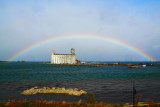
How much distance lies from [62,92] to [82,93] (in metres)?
3.61

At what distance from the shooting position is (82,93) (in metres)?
35.6

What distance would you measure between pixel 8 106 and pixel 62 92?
59.3 feet

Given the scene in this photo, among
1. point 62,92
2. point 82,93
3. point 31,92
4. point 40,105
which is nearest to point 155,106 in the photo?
point 40,105

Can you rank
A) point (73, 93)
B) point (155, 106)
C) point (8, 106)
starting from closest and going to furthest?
1. point (8, 106)
2. point (155, 106)
3. point (73, 93)

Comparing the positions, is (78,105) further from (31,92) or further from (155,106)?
(31,92)

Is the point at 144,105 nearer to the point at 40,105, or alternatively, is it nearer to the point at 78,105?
the point at 78,105

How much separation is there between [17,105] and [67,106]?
456cm

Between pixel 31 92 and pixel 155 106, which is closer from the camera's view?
pixel 155 106

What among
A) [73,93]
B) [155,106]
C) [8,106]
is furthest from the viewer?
[73,93]

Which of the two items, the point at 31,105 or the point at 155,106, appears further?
the point at 155,106

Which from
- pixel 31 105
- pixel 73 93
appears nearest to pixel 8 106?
pixel 31 105

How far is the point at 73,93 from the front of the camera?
3500 cm

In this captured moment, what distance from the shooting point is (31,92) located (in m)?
36.1

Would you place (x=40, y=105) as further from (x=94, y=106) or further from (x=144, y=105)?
(x=144, y=105)
